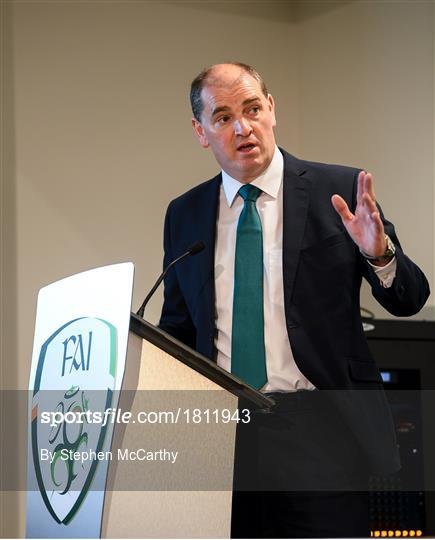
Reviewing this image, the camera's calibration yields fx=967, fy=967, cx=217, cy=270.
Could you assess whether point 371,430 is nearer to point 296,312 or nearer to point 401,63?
point 296,312

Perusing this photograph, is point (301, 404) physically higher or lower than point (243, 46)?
lower

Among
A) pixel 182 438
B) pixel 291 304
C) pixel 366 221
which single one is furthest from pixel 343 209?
pixel 182 438

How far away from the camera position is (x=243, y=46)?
5.18 metres

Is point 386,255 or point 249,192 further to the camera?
point 249,192

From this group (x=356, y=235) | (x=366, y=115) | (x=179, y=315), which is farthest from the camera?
(x=366, y=115)

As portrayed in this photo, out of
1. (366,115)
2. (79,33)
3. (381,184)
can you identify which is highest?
(79,33)

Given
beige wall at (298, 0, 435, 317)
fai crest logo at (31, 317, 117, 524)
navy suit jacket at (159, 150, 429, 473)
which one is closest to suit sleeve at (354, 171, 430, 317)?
navy suit jacket at (159, 150, 429, 473)

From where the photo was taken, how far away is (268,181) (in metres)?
2.54

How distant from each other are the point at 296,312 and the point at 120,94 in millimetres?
2758

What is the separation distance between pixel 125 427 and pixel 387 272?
2.51ft

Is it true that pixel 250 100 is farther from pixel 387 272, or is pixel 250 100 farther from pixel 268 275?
pixel 387 272

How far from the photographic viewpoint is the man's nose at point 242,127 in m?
2.55

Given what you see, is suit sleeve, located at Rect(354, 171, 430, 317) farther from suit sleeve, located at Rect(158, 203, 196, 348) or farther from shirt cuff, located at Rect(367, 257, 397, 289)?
suit sleeve, located at Rect(158, 203, 196, 348)

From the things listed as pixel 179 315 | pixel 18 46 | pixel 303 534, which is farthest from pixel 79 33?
pixel 303 534
